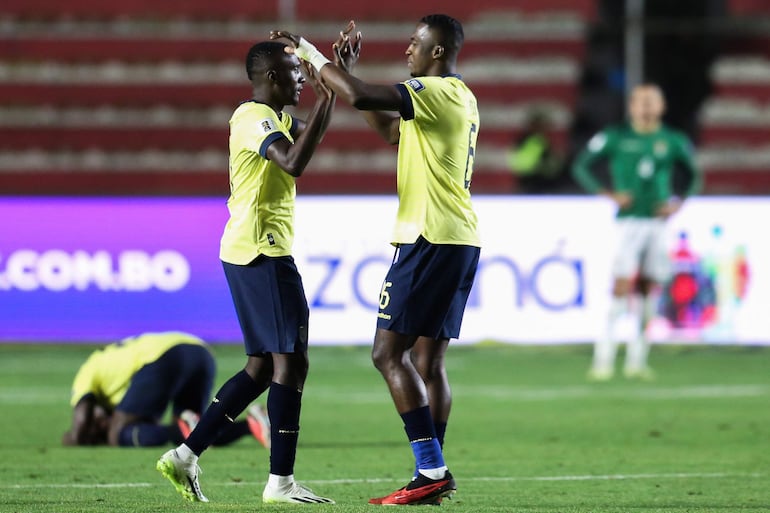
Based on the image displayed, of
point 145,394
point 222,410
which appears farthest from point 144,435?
point 222,410

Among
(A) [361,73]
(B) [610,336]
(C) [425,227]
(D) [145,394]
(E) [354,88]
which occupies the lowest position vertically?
(B) [610,336]

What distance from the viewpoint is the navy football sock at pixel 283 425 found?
18.6 ft

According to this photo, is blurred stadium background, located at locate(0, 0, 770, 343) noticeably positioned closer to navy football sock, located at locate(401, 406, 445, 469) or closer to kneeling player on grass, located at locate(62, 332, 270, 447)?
kneeling player on grass, located at locate(62, 332, 270, 447)

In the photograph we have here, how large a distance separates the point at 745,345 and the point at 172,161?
384 inches

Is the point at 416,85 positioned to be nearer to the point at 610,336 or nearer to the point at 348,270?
the point at 610,336

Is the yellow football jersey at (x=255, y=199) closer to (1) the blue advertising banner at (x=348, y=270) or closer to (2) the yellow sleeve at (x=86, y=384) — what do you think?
(2) the yellow sleeve at (x=86, y=384)

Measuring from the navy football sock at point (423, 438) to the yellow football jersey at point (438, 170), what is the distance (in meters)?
0.68

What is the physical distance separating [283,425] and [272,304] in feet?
1.56

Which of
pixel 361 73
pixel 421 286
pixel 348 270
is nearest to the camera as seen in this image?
pixel 421 286

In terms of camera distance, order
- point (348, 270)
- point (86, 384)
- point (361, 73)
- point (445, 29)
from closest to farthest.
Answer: point (445, 29), point (86, 384), point (348, 270), point (361, 73)

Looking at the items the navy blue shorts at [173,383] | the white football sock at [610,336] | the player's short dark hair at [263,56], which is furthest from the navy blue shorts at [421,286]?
the white football sock at [610,336]

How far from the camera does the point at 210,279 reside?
13078 mm

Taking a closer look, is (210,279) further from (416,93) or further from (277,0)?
(277,0)

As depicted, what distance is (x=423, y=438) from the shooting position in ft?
18.4
